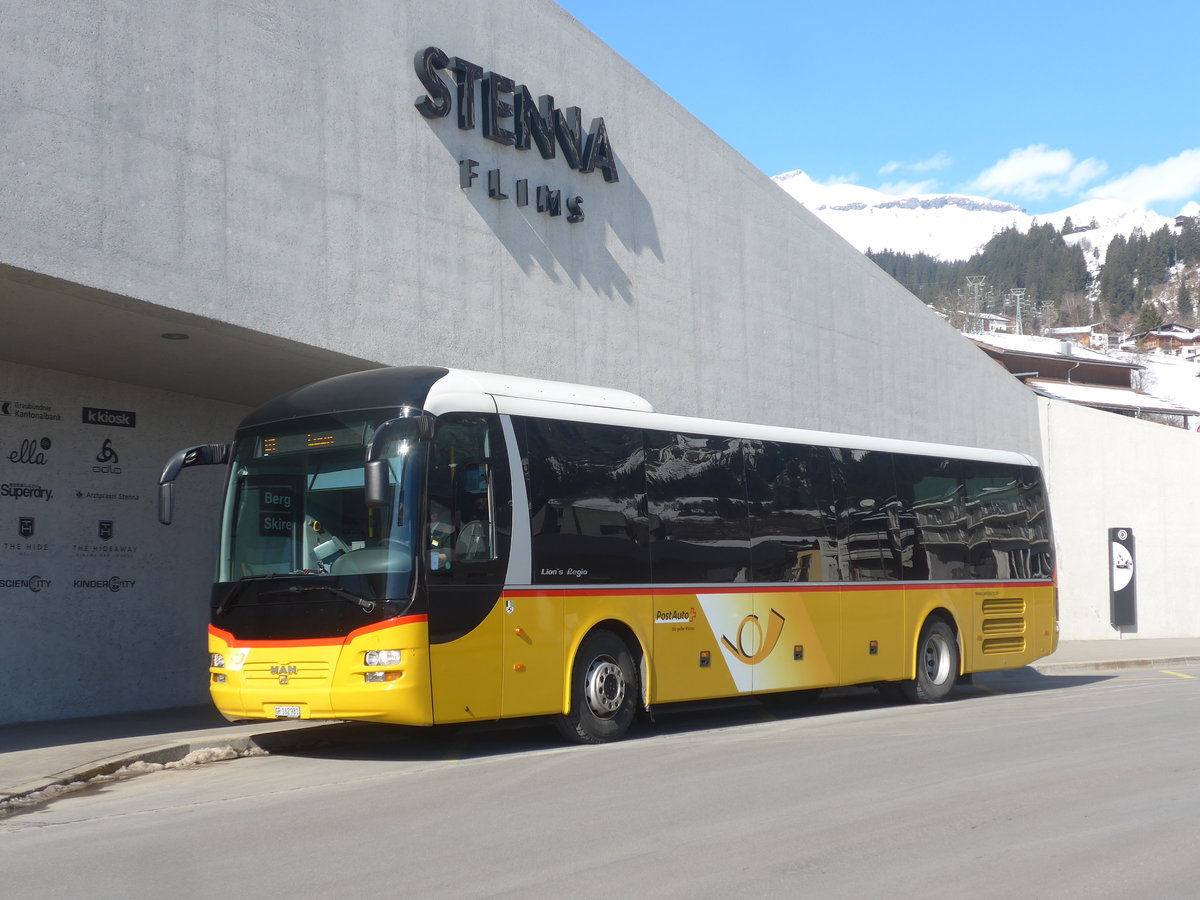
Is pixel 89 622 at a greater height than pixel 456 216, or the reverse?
pixel 456 216

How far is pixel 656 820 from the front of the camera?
24.8 feet

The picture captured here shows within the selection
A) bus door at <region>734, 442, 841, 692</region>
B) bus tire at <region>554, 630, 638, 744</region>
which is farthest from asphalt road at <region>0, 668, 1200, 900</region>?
bus door at <region>734, 442, 841, 692</region>

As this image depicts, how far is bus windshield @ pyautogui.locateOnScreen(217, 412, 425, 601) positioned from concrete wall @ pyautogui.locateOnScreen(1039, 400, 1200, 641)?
23.1 m

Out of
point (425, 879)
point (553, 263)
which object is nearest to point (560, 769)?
point (425, 879)

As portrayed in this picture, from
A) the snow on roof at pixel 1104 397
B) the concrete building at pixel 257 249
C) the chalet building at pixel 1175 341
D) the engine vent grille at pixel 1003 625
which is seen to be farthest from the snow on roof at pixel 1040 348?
the chalet building at pixel 1175 341

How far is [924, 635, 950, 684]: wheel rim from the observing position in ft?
52.8

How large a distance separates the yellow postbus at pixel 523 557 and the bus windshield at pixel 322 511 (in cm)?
2

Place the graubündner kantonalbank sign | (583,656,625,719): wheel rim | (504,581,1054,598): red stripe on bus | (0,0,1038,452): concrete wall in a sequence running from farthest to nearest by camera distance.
A: the graubündner kantonalbank sign
(583,656,625,719): wheel rim
(504,581,1054,598): red stripe on bus
(0,0,1038,452): concrete wall

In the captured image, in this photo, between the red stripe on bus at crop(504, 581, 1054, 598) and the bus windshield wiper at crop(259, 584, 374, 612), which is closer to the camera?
the bus windshield wiper at crop(259, 584, 374, 612)

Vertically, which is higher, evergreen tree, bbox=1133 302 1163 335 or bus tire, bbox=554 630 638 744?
evergreen tree, bbox=1133 302 1163 335

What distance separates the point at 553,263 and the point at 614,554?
6.02 m

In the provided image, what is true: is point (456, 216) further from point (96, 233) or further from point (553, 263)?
point (96, 233)

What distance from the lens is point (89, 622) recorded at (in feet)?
45.8

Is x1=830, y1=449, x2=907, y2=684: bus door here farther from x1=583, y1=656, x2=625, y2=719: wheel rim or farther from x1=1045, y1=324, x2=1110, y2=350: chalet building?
x1=1045, y1=324, x2=1110, y2=350: chalet building
